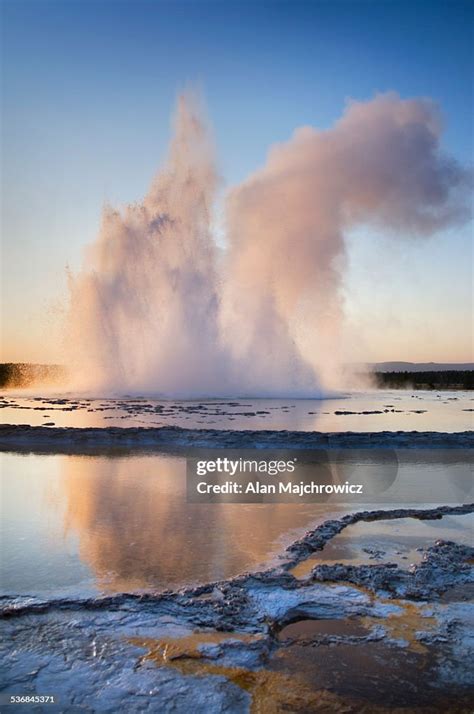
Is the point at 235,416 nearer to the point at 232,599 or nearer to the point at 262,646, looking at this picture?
the point at 232,599

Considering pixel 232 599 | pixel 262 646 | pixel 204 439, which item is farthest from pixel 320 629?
pixel 204 439

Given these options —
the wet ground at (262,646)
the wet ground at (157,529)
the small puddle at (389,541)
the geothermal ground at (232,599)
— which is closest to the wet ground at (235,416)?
the wet ground at (157,529)

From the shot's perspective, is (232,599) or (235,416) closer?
(232,599)

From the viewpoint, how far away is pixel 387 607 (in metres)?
3.96

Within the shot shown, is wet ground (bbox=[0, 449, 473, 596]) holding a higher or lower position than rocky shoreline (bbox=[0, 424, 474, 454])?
lower

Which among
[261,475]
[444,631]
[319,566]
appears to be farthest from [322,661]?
[261,475]

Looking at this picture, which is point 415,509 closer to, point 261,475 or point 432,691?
point 261,475

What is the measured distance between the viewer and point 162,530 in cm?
566

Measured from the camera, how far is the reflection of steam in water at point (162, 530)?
4.56 metres

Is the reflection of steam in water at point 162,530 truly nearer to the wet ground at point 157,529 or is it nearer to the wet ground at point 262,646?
the wet ground at point 157,529

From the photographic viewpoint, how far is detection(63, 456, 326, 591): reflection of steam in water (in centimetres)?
456

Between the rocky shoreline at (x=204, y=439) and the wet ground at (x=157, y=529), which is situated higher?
the rocky shoreline at (x=204, y=439)

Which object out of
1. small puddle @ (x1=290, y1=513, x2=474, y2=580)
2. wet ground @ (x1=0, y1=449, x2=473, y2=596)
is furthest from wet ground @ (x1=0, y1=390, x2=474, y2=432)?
small puddle @ (x1=290, y1=513, x2=474, y2=580)

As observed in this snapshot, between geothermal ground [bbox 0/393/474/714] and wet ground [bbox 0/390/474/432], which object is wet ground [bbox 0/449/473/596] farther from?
wet ground [bbox 0/390/474/432]
